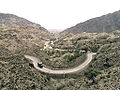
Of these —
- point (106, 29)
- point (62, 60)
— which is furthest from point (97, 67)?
point (106, 29)

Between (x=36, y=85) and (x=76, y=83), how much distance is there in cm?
1289

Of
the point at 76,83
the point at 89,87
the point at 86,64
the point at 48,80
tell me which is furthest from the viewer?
the point at 86,64

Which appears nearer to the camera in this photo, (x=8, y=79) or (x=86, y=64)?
(x=8, y=79)

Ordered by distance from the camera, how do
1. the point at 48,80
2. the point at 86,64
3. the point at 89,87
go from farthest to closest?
the point at 86,64 → the point at 48,80 → the point at 89,87

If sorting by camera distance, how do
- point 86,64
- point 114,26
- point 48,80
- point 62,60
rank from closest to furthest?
point 48,80 < point 86,64 < point 62,60 < point 114,26

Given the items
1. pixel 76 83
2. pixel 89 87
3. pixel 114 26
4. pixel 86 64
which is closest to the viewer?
pixel 89 87

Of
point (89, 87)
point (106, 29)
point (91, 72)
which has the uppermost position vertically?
point (106, 29)

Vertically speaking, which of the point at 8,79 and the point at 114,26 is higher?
the point at 114,26

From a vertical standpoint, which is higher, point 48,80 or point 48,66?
point 48,66

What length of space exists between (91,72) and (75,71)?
593 centimetres

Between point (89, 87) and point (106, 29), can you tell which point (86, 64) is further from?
point (106, 29)

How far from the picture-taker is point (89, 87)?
43.7 meters

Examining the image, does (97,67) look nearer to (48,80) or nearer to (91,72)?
(91,72)

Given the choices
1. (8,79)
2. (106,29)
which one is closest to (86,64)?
(8,79)
